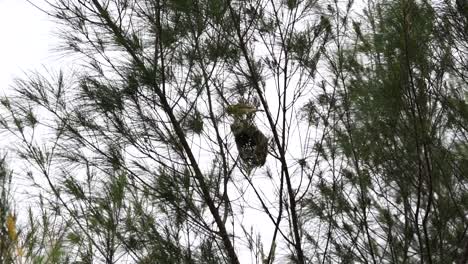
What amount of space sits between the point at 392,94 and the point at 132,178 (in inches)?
47.2

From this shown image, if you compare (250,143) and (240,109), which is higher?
(240,109)

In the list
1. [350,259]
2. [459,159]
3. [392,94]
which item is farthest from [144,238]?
[459,159]

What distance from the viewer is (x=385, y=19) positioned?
2752mm

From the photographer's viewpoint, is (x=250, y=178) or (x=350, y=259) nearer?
(x=250, y=178)

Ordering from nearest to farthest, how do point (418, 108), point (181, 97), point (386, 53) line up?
point (418, 108)
point (386, 53)
point (181, 97)

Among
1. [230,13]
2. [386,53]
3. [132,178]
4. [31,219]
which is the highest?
[230,13]

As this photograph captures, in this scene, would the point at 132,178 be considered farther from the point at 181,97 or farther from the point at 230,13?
the point at 230,13

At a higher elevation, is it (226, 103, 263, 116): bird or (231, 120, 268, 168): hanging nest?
(226, 103, 263, 116): bird

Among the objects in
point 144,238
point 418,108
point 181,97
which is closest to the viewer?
point 418,108

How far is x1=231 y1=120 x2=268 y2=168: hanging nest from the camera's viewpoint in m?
2.95

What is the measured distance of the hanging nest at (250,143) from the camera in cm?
295

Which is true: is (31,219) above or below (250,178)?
below

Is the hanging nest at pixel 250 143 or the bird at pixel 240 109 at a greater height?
the bird at pixel 240 109

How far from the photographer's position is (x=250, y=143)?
9.78ft
